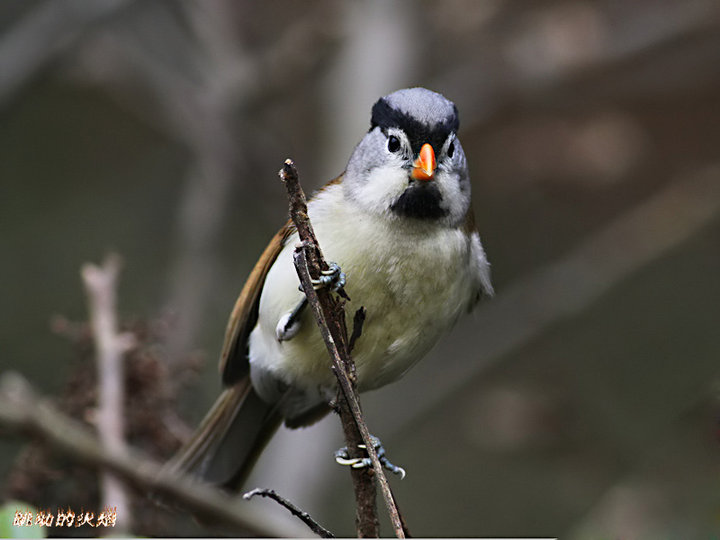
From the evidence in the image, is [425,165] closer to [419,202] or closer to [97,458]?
[419,202]

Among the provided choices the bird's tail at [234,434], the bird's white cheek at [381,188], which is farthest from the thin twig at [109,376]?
the bird's white cheek at [381,188]

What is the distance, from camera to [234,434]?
3082 millimetres

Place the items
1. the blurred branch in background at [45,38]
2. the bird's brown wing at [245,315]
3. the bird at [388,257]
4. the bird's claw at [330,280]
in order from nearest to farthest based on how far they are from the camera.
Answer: the bird's claw at [330,280], the bird at [388,257], the bird's brown wing at [245,315], the blurred branch in background at [45,38]

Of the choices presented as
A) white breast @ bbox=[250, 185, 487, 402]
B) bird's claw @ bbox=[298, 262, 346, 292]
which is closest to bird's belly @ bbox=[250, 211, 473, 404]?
white breast @ bbox=[250, 185, 487, 402]

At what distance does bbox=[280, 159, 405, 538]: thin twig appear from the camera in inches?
62.0

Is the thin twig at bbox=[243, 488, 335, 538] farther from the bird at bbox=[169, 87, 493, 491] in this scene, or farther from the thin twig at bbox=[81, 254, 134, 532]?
the bird at bbox=[169, 87, 493, 491]

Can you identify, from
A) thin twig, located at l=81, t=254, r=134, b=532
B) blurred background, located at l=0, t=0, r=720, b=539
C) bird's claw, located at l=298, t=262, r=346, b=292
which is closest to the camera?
bird's claw, located at l=298, t=262, r=346, b=292

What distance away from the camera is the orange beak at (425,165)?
2.26m

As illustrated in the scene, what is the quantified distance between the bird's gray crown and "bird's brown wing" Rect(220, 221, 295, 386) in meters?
0.49

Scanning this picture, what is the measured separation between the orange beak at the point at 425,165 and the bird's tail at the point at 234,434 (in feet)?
3.66

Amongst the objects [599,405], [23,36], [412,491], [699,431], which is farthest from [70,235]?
[699,431]

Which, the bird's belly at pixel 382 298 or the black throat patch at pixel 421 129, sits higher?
Result: the black throat patch at pixel 421 129

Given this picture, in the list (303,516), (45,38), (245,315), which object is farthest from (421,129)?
(45,38)

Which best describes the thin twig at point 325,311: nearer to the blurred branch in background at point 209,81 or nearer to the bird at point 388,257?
the bird at point 388,257
